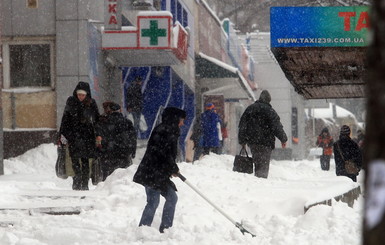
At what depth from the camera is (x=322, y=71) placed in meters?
16.4

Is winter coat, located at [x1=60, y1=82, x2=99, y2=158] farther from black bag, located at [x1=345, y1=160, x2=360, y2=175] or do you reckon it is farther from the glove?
black bag, located at [x1=345, y1=160, x2=360, y2=175]

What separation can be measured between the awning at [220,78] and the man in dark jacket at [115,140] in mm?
17165

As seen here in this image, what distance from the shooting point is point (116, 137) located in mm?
13195

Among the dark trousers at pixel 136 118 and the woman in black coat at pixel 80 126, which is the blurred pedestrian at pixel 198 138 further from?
the woman in black coat at pixel 80 126

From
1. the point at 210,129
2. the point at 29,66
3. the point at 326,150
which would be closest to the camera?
the point at 210,129

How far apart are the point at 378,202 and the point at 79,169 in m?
10.4

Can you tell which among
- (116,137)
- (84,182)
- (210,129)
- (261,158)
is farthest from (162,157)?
(210,129)

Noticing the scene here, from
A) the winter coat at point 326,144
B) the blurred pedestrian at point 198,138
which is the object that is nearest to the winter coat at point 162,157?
the blurred pedestrian at point 198,138

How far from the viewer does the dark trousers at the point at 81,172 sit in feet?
39.0

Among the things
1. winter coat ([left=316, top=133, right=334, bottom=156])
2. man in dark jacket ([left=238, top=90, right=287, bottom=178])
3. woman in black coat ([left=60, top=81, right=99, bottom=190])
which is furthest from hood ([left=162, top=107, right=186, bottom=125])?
winter coat ([left=316, top=133, right=334, bottom=156])

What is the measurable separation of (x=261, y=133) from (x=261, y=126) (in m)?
0.17

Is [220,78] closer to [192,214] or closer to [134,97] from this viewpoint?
[134,97]

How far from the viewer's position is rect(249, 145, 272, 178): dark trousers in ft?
45.1

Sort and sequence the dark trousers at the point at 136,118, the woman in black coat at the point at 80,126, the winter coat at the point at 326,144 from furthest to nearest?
the winter coat at the point at 326,144 → the dark trousers at the point at 136,118 → the woman in black coat at the point at 80,126
